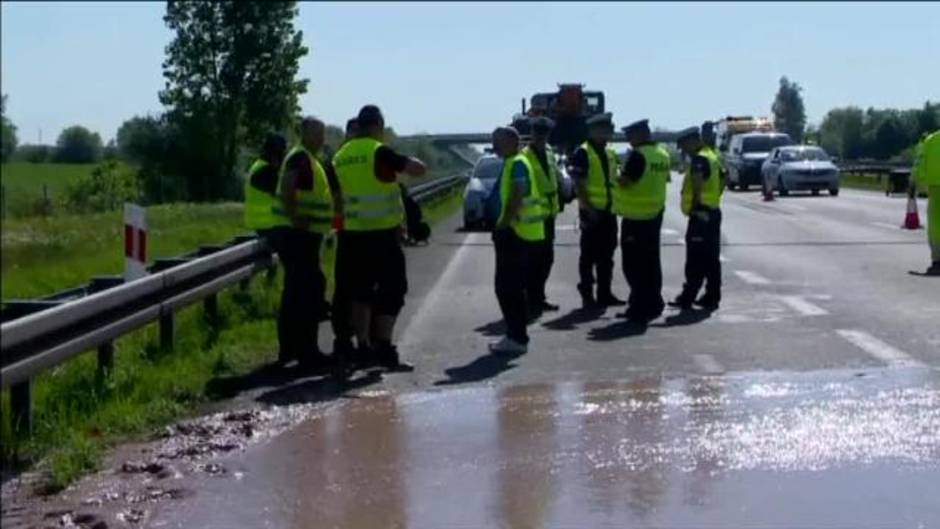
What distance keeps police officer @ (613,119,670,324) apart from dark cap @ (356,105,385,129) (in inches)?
151

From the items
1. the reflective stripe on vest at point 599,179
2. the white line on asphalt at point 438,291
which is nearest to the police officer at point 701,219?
the reflective stripe on vest at point 599,179

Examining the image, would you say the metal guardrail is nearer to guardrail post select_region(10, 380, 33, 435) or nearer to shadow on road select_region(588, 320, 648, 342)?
guardrail post select_region(10, 380, 33, 435)

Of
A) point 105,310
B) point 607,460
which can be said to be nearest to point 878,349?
point 607,460

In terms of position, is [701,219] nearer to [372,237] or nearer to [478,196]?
[372,237]

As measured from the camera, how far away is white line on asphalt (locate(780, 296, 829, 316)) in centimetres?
1627

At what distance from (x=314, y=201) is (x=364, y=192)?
1.16ft

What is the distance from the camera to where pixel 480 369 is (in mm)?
12758

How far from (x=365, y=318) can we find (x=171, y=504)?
497 cm

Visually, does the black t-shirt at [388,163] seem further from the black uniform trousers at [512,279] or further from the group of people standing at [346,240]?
the black uniform trousers at [512,279]

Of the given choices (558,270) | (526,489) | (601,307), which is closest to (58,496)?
(526,489)

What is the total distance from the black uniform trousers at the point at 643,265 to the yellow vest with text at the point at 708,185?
555mm

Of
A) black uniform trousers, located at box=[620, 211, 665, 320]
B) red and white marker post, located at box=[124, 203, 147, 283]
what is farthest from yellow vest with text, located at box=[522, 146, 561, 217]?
red and white marker post, located at box=[124, 203, 147, 283]

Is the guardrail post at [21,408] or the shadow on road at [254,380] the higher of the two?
the guardrail post at [21,408]

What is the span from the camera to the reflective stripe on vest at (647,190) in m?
16.3
